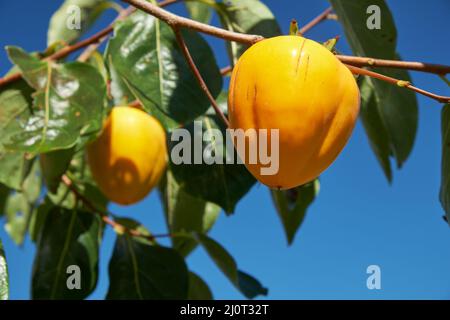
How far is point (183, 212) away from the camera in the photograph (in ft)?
6.44

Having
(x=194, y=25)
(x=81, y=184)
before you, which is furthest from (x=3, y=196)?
(x=194, y=25)

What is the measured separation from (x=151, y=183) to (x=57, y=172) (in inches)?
9.9

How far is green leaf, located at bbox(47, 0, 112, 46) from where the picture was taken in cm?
187

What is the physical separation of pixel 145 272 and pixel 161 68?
677 millimetres

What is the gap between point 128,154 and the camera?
158 centimetres

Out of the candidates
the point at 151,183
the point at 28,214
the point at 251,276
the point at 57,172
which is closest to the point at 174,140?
the point at 151,183

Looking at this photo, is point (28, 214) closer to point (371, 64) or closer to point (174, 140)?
point (174, 140)

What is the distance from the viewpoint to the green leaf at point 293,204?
72.1 inches

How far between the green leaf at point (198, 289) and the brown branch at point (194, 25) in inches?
49.7

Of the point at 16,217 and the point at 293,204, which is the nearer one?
the point at 293,204

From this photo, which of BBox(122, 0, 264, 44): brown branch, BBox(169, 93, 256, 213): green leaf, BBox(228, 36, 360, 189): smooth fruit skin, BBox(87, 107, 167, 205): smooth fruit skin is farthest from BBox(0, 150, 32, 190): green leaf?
BBox(228, 36, 360, 189): smooth fruit skin

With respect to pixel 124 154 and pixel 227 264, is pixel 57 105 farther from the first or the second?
pixel 227 264

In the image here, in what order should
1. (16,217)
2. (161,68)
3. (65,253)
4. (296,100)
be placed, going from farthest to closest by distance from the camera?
(16,217)
(65,253)
(161,68)
(296,100)

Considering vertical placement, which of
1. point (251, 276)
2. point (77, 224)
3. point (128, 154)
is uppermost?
point (128, 154)
